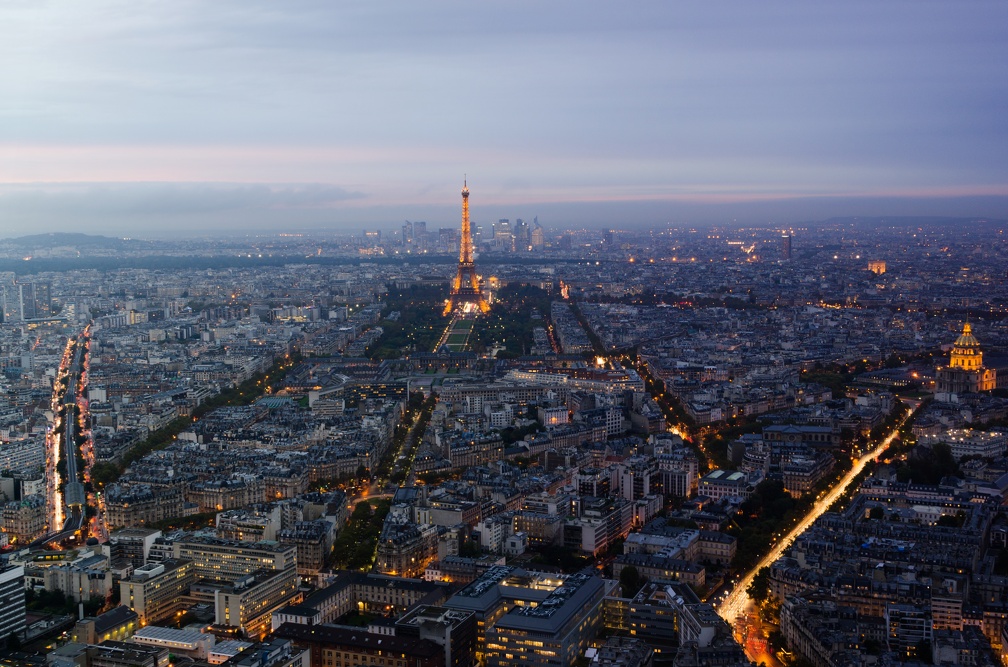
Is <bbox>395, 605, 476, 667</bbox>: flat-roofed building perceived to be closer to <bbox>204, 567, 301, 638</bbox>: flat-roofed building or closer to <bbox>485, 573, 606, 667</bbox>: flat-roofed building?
<bbox>485, 573, 606, 667</bbox>: flat-roofed building

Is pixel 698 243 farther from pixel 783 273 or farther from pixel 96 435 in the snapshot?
pixel 96 435

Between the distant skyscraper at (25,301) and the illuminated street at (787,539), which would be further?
the distant skyscraper at (25,301)

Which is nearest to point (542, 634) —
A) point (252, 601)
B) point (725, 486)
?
point (252, 601)

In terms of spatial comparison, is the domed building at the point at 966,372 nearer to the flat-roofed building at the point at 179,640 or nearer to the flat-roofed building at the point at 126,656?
the flat-roofed building at the point at 179,640

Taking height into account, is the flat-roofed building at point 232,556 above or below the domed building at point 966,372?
below

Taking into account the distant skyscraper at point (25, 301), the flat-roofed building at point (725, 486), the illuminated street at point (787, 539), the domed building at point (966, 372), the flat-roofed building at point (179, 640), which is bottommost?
the illuminated street at point (787, 539)

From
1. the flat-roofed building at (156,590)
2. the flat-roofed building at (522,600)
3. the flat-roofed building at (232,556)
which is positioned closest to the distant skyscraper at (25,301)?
the flat-roofed building at (232,556)

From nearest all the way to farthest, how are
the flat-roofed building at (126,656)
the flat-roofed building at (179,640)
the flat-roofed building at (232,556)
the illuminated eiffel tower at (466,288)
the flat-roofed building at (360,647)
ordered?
the flat-roofed building at (126,656) < the flat-roofed building at (360,647) < the flat-roofed building at (179,640) < the flat-roofed building at (232,556) < the illuminated eiffel tower at (466,288)

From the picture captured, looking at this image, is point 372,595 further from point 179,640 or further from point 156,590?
point 156,590
